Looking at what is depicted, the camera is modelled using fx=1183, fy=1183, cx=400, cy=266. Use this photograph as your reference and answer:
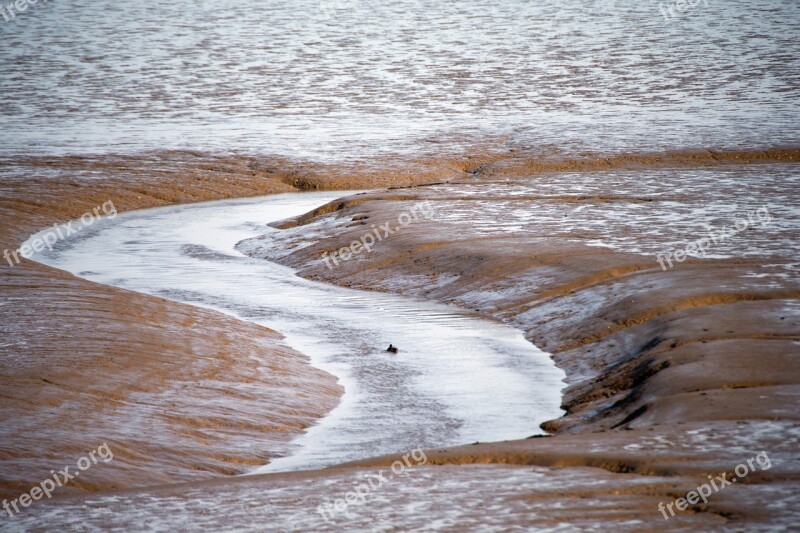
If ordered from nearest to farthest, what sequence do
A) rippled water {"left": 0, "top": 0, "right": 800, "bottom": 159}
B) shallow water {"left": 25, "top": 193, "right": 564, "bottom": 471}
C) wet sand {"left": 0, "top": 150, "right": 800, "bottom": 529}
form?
wet sand {"left": 0, "top": 150, "right": 800, "bottom": 529} < shallow water {"left": 25, "top": 193, "right": 564, "bottom": 471} < rippled water {"left": 0, "top": 0, "right": 800, "bottom": 159}

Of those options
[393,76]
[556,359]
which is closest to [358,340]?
[556,359]

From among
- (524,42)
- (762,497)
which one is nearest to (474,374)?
(762,497)

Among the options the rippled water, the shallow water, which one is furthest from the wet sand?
the rippled water

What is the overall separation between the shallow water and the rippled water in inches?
250

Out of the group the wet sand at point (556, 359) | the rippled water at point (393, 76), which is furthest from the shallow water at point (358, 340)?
the rippled water at point (393, 76)

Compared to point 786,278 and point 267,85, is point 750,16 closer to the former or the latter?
point 267,85

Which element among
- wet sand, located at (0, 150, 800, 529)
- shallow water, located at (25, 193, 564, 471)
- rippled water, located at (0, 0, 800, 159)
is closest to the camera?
wet sand, located at (0, 150, 800, 529)

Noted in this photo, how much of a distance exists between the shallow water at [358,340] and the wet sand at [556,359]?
247 mm

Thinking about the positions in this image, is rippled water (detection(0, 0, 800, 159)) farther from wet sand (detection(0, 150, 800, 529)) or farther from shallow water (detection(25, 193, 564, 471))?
wet sand (detection(0, 150, 800, 529))

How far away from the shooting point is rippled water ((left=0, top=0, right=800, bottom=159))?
69.2 feet

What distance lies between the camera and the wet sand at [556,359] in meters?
5.57

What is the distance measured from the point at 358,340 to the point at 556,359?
1739 millimetres

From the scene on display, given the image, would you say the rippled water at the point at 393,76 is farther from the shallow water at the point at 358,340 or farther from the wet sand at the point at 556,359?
the wet sand at the point at 556,359

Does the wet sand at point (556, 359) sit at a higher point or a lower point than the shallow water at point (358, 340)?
higher
